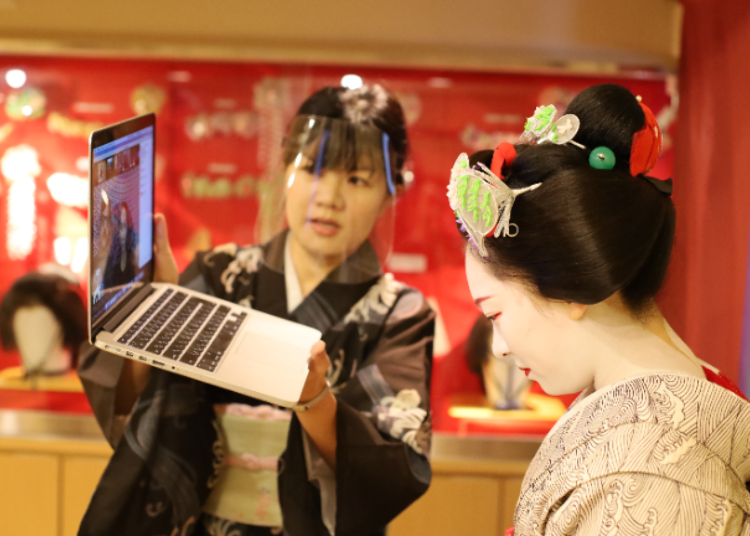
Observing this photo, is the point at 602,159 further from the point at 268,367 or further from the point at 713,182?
the point at 713,182

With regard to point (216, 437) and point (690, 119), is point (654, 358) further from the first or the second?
point (690, 119)

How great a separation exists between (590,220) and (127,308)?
74 cm

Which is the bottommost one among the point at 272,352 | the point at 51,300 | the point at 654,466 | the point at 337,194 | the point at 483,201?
the point at 51,300

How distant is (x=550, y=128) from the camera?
814 mm

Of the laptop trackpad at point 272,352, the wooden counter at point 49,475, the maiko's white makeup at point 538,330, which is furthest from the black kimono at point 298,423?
the wooden counter at point 49,475

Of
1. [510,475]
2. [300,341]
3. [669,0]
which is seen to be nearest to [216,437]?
[300,341]

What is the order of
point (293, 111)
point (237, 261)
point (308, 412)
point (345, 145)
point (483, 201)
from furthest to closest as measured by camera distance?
point (293, 111), point (237, 261), point (345, 145), point (308, 412), point (483, 201)

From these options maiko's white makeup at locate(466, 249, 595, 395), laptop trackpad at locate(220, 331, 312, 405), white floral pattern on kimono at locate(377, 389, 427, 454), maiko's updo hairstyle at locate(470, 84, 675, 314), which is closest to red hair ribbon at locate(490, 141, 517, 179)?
maiko's updo hairstyle at locate(470, 84, 675, 314)

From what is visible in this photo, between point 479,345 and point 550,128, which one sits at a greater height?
point 550,128

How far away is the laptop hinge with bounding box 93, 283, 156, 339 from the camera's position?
0.98m

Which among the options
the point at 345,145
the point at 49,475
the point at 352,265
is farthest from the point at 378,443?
the point at 49,475

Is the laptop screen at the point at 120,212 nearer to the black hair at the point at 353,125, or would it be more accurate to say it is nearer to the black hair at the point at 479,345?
the black hair at the point at 353,125

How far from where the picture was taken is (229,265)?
4.38ft

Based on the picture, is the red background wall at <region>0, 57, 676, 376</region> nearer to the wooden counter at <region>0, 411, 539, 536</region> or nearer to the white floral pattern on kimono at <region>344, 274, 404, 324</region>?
the wooden counter at <region>0, 411, 539, 536</region>
